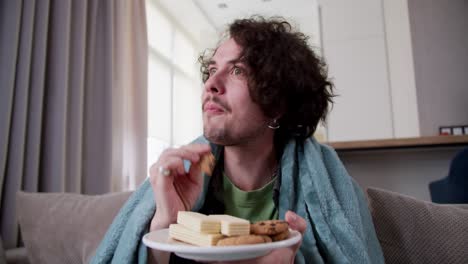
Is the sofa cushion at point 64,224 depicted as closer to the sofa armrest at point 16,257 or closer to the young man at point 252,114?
the sofa armrest at point 16,257

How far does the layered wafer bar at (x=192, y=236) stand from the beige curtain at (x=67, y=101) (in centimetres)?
121

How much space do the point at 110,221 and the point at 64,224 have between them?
0.15 meters

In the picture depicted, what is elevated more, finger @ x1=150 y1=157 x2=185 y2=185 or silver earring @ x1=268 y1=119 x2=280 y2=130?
silver earring @ x1=268 y1=119 x2=280 y2=130

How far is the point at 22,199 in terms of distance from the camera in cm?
120

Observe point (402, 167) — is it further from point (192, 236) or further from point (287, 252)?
point (192, 236)

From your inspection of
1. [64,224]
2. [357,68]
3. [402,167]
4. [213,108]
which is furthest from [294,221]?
[357,68]

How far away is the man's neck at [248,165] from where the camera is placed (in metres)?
0.94

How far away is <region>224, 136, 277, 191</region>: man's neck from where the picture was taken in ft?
3.10

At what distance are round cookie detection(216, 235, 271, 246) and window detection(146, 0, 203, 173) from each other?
125 inches

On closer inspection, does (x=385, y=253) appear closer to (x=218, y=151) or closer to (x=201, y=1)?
(x=218, y=151)

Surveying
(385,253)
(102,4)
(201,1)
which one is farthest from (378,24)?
(385,253)

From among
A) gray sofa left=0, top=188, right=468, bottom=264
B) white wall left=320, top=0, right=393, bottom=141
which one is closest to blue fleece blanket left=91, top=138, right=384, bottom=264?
gray sofa left=0, top=188, right=468, bottom=264

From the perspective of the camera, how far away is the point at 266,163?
0.99 meters

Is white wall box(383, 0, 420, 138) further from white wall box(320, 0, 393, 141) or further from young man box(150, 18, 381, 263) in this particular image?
young man box(150, 18, 381, 263)
